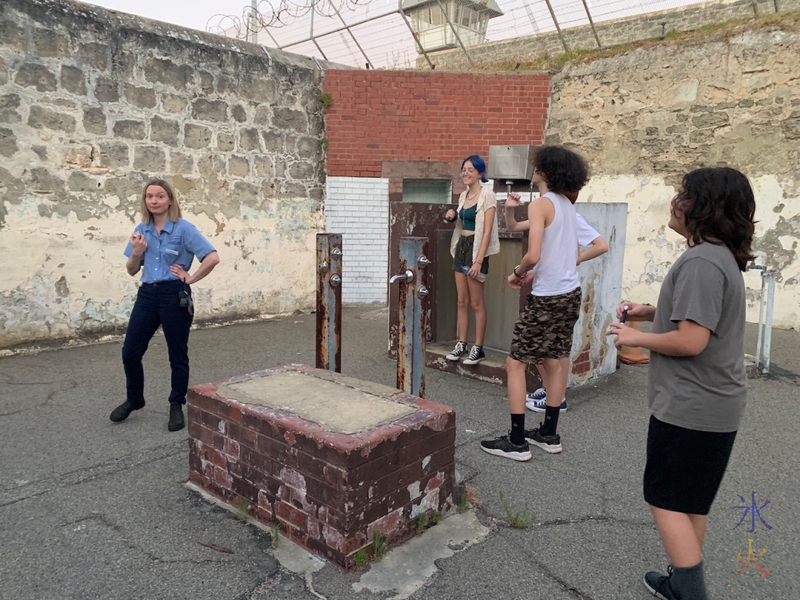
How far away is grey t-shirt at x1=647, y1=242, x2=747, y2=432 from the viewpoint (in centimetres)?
205

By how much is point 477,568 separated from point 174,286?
2594mm

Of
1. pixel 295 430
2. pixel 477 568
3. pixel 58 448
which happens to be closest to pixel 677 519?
pixel 477 568

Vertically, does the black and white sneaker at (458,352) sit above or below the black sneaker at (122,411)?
above

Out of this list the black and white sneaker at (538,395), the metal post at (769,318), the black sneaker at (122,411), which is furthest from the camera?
the metal post at (769,318)

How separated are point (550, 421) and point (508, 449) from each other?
1.09 feet

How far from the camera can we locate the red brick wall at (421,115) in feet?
27.8

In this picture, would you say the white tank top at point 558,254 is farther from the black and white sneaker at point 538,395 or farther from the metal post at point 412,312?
the black and white sneaker at point 538,395

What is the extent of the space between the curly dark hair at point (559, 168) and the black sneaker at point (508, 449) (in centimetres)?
152

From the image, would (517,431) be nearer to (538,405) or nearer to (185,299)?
(538,405)

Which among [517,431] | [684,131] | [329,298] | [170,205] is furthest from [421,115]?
[517,431]

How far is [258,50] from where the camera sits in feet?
25.0

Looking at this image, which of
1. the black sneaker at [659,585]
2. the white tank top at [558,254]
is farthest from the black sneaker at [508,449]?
the black sneaker at [659,585]

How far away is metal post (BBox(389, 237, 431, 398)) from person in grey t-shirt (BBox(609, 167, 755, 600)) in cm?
140

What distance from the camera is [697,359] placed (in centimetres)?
214
